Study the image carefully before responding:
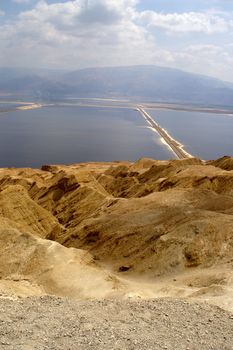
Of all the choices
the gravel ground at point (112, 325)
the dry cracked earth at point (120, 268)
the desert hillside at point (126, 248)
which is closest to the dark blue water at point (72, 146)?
the dry cracked earth at point (120, 268)

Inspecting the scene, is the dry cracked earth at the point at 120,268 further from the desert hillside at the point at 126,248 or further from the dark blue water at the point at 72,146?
the dark blue water at the point at 72,146

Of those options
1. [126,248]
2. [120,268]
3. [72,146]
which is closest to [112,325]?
[120,268]

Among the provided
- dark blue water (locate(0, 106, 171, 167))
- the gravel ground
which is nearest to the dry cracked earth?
the gravel ground

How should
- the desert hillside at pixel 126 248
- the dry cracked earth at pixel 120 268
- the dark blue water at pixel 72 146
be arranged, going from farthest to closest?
the dark blue water at pixel 72 146, the desert hillside at pixel 126 248, the dry cracked earth at pixel 120 268

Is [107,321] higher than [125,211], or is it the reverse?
[107,321]

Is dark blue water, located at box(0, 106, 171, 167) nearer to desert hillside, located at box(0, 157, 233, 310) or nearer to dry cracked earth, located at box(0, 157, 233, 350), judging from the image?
dry cracked earth, located at box(0, 157, 233, 350)

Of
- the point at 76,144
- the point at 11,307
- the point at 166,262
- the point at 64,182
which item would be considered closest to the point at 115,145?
the point at 76,144

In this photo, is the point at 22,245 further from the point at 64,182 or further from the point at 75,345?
the point at 64,182
